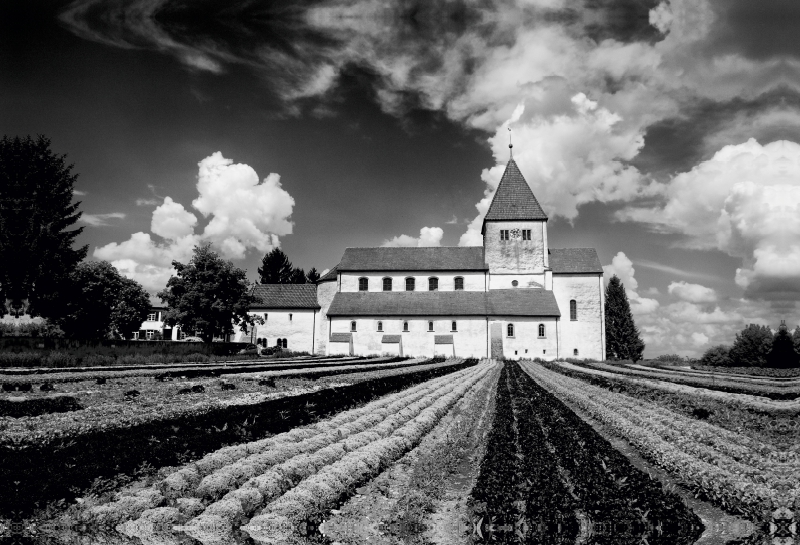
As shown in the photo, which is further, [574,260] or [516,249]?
[516,249]

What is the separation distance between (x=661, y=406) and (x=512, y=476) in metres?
11.0

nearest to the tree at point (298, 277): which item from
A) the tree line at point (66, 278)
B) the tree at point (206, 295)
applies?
the tree line at point (66, 278)

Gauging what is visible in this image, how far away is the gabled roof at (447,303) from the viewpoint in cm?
5594

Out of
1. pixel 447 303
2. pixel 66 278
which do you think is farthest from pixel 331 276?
pixel 66 278

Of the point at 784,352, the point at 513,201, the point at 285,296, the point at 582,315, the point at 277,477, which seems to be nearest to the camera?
the point at 277,477

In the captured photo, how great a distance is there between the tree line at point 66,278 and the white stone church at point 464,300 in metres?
7.46

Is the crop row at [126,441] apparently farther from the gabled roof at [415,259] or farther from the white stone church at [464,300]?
the gabled roof at [415,259]

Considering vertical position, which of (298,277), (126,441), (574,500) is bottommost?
(574,500)

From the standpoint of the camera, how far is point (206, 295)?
51.9 meters

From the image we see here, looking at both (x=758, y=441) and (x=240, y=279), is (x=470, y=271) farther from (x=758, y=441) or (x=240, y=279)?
(x=758, y=441)

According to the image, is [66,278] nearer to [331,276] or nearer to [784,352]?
[331,276]

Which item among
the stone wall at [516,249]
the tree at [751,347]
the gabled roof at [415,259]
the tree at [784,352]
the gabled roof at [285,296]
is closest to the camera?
the tree at [784,352]

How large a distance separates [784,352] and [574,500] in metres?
31.1

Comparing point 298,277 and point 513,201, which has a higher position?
point 513,201
